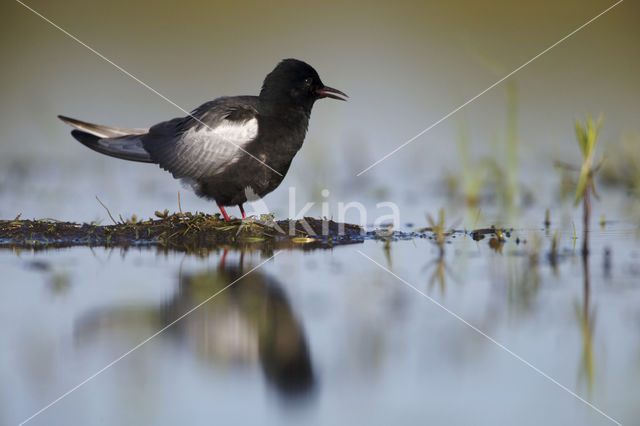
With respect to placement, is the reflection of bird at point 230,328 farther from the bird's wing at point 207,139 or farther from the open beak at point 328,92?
the open beak at point 328,92

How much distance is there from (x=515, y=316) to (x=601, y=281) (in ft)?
2.21

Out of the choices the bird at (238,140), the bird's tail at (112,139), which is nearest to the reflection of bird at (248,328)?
the bird at (238,140)

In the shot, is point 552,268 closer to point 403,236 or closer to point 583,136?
point 583,136

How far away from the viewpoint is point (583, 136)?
349cm

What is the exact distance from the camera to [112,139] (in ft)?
16.8

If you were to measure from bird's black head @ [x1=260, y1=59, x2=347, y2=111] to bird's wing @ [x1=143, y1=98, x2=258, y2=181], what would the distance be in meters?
0.19

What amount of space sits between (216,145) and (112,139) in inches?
40.2

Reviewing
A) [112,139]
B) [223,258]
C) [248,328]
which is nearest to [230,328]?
[248,328]

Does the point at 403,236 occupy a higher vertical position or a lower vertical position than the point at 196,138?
lower

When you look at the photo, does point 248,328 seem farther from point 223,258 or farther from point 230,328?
point 223,258

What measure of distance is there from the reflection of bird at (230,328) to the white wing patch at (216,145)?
1.76m

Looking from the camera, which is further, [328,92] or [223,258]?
[328,92]

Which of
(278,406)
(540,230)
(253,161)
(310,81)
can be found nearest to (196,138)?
(253,161)

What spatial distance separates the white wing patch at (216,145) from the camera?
4.62m
